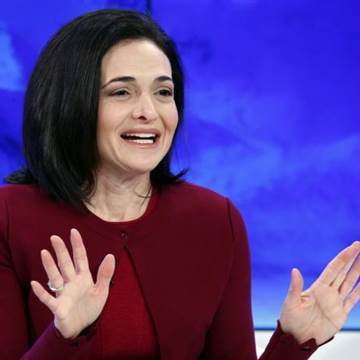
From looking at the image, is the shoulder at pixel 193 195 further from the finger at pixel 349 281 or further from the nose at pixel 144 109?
the finger at pixel 349 281

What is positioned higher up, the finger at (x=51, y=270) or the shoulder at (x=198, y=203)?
the shoulder at (x=198, y=203)

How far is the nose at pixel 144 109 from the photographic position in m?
1.42

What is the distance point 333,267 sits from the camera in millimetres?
1338

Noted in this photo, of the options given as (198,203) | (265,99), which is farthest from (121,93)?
(265,99)

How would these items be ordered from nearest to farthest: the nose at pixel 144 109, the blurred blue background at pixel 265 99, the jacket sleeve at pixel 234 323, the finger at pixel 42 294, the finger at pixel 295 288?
the finger at pixel 42 294 → the finger at pixel 295 288 → the nose at pixel 144 109 → the jacket sleeve at pixel 234 323 → the blurred blue background at pixel 265 99

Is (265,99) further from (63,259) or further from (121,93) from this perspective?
(63,259)

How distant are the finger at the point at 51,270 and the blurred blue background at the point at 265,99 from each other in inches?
50.0

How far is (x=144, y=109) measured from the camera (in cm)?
143

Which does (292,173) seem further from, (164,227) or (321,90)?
(164,227)

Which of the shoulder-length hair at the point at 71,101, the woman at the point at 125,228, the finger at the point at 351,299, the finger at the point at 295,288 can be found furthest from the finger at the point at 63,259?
the finger at the point at 351,299

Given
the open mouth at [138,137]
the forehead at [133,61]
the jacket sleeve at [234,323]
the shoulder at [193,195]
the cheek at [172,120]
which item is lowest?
the jacket sleeve at [234,323]

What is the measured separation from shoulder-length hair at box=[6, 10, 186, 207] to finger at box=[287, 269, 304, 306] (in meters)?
0.45

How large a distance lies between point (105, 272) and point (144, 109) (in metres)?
0.35

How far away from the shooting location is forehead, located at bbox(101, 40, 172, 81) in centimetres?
143
